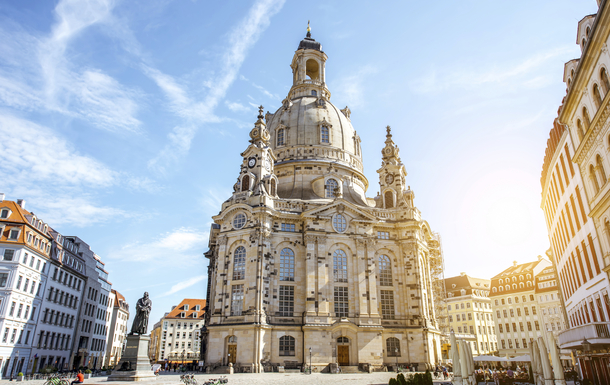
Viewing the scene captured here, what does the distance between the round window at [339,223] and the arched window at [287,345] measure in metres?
13.9

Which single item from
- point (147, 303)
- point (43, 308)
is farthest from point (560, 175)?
point (43, 308)

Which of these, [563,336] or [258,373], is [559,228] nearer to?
[563,336]

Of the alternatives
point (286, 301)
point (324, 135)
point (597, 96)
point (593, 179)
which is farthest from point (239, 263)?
point (597, 96)

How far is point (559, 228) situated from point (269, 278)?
2934 cm

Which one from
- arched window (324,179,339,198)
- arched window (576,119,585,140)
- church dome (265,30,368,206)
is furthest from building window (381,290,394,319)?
arched window (576,119,585,140)

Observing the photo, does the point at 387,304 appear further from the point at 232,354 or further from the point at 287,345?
the point at 232,354

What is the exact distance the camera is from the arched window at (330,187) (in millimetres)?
55656

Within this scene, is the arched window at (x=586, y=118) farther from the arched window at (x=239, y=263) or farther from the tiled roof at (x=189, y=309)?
the tiled roof at (x=189, y=309)

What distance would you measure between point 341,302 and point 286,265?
305 inches

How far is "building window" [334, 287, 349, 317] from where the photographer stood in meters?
48.6

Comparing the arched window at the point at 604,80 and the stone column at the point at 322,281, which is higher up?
the arched window at the point at 604,80

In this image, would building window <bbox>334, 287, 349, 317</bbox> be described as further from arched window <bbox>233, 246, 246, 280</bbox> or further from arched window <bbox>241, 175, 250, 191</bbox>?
arched window <bbox>241, 175, 250, 191</bbox>

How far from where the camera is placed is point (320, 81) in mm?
73750

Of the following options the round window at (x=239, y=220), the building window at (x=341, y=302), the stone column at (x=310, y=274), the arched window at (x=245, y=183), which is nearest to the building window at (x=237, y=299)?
the round window at (x=239, y=220)
